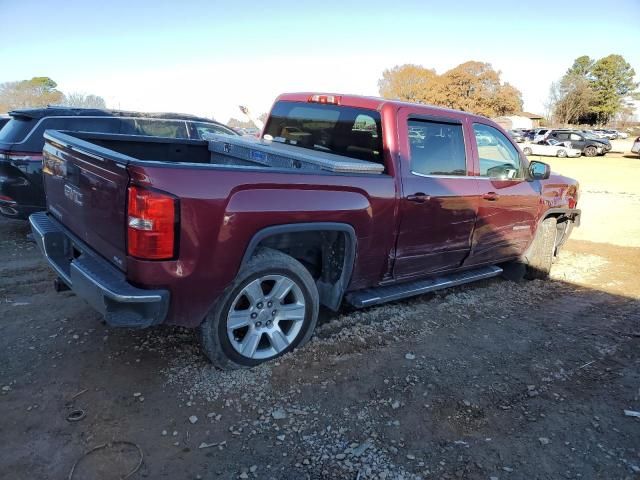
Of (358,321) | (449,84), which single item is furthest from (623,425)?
(449,84)

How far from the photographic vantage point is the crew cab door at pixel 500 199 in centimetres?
450

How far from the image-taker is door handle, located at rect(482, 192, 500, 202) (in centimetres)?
443

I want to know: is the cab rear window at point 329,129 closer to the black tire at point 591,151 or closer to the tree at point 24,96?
the black tire at point 591,151

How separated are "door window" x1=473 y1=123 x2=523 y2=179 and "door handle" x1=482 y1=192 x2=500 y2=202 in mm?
178

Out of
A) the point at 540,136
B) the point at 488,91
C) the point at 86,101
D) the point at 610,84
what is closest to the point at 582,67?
the point at 610,84

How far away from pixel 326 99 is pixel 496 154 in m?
1.90

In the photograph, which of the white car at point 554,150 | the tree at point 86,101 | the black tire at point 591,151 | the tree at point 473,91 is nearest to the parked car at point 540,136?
the white car at point 554,150

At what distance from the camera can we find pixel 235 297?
122 inches

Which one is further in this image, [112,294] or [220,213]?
[220,213]

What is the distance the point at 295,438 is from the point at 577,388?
2080 millimetres

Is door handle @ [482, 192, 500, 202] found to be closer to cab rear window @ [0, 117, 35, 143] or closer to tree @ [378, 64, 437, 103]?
cab rear window @ [0, 117, 35, 143]

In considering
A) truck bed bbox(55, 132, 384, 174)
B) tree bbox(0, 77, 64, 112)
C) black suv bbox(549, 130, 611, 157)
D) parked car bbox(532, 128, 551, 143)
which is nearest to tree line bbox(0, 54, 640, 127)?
tree bbox(0, 77, 64, 112)

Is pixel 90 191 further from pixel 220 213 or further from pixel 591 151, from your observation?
pixel 591 151

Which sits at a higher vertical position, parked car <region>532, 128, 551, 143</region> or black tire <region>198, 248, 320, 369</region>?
parked car <region>532, 128, 551, 143</region>
